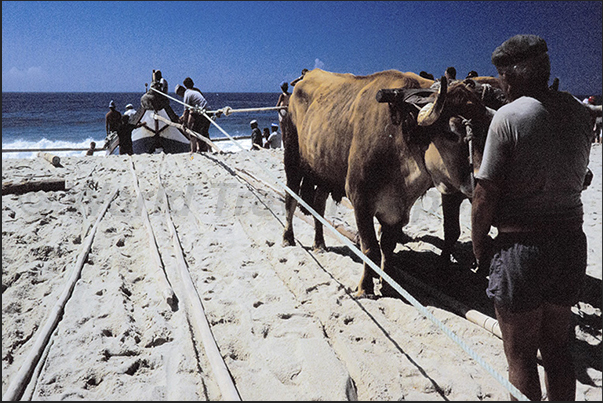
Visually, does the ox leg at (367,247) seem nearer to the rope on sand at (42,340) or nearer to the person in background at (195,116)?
the rope on sand at (42,340)

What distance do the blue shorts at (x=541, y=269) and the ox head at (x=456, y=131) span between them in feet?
2.08

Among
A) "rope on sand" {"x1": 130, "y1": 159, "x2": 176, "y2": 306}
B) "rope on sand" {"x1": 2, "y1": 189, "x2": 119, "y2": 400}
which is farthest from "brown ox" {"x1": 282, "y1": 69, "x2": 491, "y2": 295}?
"rope on sand" {"x1": 2, "y1": 189, "x2": 119, "y2": 400}

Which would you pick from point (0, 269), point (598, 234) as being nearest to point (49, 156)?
point (0, 269)

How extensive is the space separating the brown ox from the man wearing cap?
0.63m

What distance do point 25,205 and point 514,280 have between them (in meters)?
6.62

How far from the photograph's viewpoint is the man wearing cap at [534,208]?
174 centimetres

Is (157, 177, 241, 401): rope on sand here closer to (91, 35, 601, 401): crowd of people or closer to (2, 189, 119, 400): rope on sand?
(2, 189, 119, 400): rope on sand

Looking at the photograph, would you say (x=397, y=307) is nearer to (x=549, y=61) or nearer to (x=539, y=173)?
(x=539, y=173)

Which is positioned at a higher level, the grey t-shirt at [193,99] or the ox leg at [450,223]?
the grey t-shirt at [193,99]

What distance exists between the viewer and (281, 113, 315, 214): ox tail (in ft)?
17.0

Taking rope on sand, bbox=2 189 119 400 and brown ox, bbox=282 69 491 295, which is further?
brown ox, bbox=282 69 491 295

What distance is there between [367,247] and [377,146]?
97cm

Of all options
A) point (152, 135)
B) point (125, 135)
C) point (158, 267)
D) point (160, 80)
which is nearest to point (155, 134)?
point (152, 135)

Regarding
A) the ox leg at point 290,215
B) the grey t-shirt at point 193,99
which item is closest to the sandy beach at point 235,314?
the ox leg at point 290,215
